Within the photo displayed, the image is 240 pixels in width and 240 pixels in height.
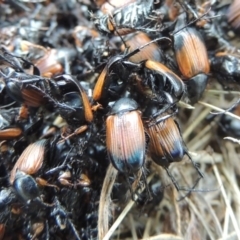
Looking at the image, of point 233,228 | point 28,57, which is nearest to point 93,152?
point 28,57

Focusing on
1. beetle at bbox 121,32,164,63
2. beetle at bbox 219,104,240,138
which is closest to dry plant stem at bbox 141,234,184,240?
beetle at bbox 219,104,240,138

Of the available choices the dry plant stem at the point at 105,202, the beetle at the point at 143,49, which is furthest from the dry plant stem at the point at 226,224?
the beetle at the point at 143,49

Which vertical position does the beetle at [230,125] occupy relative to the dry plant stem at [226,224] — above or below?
above

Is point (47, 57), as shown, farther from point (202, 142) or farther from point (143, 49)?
point (202, 142)

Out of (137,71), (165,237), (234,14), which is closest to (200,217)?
(165,237)

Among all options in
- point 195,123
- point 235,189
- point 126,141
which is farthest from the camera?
point 195,123

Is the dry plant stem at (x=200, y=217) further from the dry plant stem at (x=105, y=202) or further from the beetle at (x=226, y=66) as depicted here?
the beetle at (x=226, y=66)
